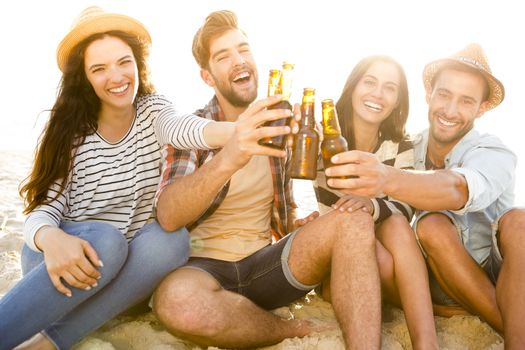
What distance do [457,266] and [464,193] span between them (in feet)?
1.64

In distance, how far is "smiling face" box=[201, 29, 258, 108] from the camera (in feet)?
11.7

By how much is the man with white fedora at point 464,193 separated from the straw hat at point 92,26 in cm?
174

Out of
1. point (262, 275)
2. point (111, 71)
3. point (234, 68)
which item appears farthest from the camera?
point (234, 68)

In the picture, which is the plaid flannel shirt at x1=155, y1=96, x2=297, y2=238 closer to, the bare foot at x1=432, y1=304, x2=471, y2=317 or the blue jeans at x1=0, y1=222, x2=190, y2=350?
the blue jeans at x1=0, y1=222, x2=190, y2=350

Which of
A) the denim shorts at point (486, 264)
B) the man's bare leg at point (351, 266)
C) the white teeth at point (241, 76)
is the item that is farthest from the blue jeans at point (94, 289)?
the denim shorts at point (486, 264)

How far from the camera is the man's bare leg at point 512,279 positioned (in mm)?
2518

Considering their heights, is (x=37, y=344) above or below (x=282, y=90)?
below

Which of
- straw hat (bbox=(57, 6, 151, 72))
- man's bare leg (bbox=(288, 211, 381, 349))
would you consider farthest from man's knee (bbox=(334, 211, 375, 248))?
straw hat (bbox=(57, 6, 151, 72))

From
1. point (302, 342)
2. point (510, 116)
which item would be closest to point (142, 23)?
point (302, 342)

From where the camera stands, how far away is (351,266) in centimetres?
263

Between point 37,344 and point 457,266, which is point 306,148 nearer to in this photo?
point 457,266

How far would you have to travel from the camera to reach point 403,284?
9.19 ft

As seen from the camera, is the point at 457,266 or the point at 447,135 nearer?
the point at 457,266

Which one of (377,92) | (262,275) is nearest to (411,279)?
(262,275)
